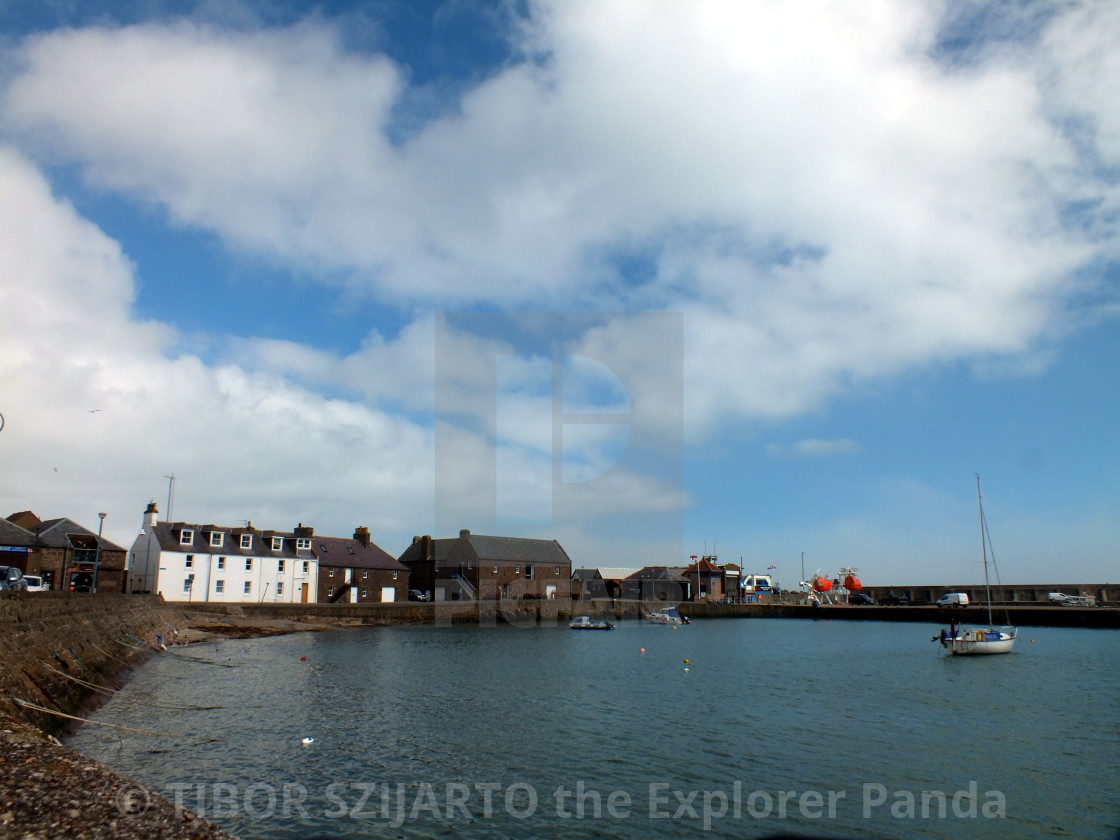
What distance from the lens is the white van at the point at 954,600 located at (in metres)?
100

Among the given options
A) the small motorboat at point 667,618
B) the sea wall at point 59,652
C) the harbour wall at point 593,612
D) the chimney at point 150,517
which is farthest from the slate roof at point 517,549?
the sea wall at point 59,652

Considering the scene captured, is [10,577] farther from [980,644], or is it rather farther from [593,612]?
[593,612]

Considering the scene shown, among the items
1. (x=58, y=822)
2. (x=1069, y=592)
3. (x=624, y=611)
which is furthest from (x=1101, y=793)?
(x=1069, y=592)

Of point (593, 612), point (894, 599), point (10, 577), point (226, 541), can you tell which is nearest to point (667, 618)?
point (593, 612)

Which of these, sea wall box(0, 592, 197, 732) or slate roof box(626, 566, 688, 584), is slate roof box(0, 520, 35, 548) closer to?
sea wall box(0, 592, 197, 732)

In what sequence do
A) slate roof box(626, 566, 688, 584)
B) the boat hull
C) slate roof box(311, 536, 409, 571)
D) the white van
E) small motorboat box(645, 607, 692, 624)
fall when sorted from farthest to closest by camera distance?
1. slate roof box(626, 566, 688, 584)
2. small motorboat box(645, 607, 692, 624)
3. the white van
4. slate roof box(311, 536, 409, 571)
5. the boat hull

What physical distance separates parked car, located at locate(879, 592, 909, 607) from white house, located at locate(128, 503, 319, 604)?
310 feet

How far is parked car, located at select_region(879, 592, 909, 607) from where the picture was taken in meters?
118

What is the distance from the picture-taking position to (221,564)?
7431 cm

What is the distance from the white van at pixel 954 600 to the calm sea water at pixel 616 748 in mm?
58189

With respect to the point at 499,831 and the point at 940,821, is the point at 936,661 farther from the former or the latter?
the point at 499,831

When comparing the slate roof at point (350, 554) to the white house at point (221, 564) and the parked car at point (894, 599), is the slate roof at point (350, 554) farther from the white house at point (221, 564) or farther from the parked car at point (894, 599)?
the parked car at point (894, 599)

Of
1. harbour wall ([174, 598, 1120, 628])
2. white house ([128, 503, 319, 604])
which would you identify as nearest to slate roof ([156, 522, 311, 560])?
white house ([128, 503, 319, 604])

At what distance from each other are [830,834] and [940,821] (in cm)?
A: 364
